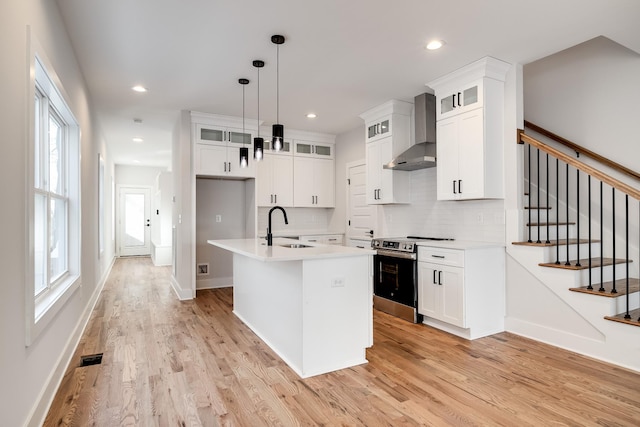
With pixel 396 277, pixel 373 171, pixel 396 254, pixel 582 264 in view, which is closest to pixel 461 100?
pixel 373 171

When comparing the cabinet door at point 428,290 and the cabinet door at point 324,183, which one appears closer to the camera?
the cabinet door at point 428,290

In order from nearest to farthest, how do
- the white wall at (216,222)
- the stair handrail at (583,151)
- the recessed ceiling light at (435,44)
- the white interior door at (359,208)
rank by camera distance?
the recessed ceiling light at (435,44) < the stair handrail at (583,151) < the white interior door at (359,208) < the white wall at (216,222)

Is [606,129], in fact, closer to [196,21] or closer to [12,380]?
[196,21]

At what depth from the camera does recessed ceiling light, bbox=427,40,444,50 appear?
10.5 ft

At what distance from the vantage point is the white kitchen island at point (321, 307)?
273cm

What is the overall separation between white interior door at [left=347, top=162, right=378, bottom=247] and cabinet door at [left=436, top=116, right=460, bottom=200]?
71.1 inches

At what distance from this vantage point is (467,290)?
11.5 ft

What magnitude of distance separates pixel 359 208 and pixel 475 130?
2785 millimetres

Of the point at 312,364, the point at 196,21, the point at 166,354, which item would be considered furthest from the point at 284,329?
the point at 196,21

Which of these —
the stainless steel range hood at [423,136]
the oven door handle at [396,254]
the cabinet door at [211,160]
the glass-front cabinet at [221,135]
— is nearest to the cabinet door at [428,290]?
the oven door handle at [396,254]

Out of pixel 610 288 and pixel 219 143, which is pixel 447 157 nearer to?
pixel 610 288

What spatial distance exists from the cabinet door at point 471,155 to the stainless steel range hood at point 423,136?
1.65ft

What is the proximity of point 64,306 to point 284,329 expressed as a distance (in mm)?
1816

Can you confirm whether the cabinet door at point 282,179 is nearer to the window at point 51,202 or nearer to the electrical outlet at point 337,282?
the window at point 51,202
